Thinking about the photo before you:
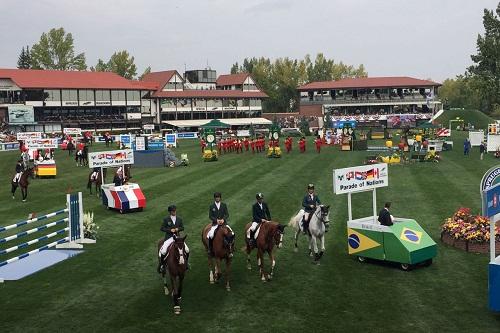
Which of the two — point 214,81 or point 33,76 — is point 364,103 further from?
point 33,76

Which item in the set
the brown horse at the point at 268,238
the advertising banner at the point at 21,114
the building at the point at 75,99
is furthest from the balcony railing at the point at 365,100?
the brown horse at the point at 268,238

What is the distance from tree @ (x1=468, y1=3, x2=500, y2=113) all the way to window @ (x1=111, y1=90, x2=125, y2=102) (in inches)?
2589

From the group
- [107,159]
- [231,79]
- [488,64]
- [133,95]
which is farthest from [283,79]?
[107,159]

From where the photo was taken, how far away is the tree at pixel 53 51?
10812 cm

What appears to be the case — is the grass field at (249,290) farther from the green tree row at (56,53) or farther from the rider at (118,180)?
the green tree row at (56,53)

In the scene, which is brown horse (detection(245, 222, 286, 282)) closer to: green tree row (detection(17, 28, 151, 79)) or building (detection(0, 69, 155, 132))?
building (detection(0, 69, 155, 132))

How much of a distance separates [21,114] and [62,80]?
41.0 feet

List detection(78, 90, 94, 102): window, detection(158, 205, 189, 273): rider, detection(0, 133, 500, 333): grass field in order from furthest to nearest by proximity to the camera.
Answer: detection(78, 90, 94, 102): window, detection(158, 205, 189, 273): rider, detection(0, 133, 500, 333): grass field

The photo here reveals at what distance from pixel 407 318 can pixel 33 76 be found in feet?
304

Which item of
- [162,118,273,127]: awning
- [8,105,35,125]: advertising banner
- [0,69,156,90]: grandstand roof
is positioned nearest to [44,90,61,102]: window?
[0,69,156,90]: grandstand roof

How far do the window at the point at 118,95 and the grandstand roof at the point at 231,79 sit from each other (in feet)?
107

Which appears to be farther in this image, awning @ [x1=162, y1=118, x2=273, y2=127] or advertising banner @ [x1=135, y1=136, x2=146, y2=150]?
awning @ [x1=162, y1=118, x2=273, y2=127]

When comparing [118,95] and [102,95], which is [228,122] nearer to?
[118,95]

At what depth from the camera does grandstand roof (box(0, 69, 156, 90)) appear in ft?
290
